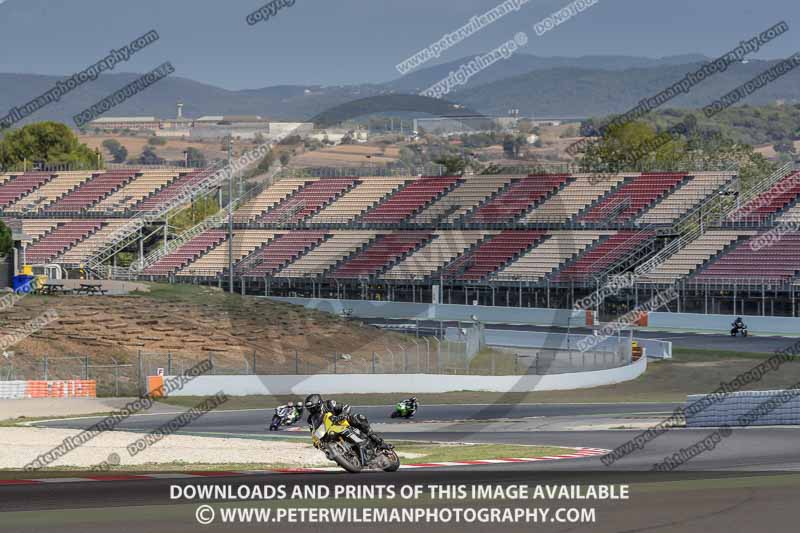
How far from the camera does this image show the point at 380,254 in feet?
243

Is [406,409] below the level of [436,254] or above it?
below

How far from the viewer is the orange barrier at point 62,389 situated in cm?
3959

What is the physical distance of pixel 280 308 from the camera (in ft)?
192

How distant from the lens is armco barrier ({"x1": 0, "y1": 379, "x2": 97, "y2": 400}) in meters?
39.4

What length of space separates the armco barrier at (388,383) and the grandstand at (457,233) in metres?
17.9

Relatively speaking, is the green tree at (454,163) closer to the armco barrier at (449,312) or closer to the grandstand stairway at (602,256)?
the armco barrier at (449,312)

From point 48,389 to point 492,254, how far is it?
35.5 metres

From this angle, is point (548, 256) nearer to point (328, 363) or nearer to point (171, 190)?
point (328, 363)

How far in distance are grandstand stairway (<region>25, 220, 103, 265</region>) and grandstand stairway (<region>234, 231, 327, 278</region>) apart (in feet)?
44.5

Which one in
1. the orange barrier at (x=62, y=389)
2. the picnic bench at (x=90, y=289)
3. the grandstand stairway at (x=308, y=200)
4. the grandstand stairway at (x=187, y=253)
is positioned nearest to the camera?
the orange barrier at (x=62, y=389)

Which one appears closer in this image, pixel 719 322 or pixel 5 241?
pixel 719 322

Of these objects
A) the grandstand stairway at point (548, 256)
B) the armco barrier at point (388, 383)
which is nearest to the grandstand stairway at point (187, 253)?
the grandstand stairway at point (548, 256)

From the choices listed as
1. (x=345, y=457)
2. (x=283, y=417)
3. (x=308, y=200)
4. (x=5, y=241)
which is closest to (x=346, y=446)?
(x=345, y=457)

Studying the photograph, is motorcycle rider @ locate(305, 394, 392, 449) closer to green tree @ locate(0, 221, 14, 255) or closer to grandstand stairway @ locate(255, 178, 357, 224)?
green tree @ locate(0, 221, 14, 255)
